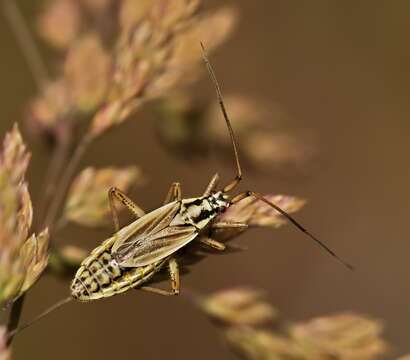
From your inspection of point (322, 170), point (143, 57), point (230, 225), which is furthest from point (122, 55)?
point (322, 170)

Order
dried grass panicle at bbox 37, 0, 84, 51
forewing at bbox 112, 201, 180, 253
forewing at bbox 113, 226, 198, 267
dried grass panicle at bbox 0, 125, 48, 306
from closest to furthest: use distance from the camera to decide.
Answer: dried grass panicle at bbox 0, 125, 48, 306 → forewing at bbox 113, 226, 198, 267 → forewing at bbox 112, 201, 180, 253 → dried grass panicle at bbox 37, 0, 84, 51

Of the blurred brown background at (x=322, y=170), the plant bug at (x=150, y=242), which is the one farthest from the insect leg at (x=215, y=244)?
the blurred brown background at (x=322, y=170)

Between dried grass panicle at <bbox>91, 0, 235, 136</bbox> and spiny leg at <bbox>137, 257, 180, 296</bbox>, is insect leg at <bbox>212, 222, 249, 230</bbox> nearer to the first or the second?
spiny leg at <bbox>137, 257, 180, 296</bbox>

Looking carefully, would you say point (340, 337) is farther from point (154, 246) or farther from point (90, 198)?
point (90, 198)

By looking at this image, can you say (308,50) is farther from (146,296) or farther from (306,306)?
(146,296)

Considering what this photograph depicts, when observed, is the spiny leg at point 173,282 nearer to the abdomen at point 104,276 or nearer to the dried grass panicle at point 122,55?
the abdomen at point 104,276

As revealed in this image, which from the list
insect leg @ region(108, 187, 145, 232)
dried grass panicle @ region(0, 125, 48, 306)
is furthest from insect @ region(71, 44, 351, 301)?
dried grass panicle @ region(0, 125, 48, 306)

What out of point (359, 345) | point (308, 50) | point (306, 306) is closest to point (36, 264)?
point (359, 345)
